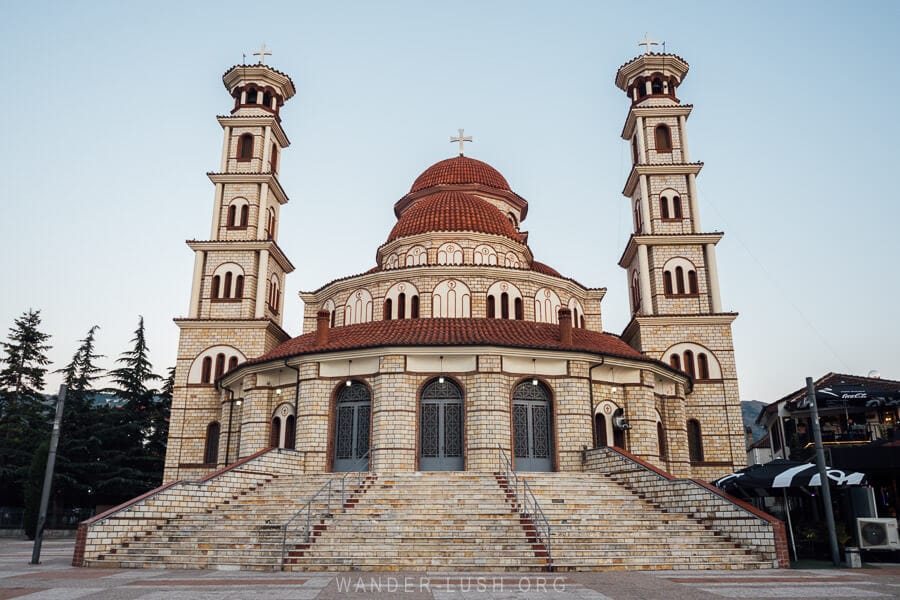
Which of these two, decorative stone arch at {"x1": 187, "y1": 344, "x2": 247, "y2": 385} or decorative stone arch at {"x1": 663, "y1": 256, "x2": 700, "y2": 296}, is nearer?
decorative stone arch at {"x1": 187, "y1": 344, "x2": 247, "y2": 385}

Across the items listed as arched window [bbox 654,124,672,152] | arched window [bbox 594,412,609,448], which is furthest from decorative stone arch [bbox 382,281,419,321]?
arched window [bbox 654,124,672,152]

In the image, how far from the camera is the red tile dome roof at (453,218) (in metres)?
32.4

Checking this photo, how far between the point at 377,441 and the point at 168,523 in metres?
7.22

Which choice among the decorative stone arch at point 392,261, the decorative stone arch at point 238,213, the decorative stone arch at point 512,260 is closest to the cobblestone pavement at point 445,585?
the decorative stone arch at point 512,260

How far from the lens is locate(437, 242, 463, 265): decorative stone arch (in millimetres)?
31153

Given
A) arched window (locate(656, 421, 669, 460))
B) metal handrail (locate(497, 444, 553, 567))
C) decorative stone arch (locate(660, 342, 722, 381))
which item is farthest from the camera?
decorative stone arch (locate(660, 342, 722, 381))

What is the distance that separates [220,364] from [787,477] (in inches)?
954

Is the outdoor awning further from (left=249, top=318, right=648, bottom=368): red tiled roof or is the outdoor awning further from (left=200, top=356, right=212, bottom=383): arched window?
(left=200, top=356, right=212, bottom=383): arched window

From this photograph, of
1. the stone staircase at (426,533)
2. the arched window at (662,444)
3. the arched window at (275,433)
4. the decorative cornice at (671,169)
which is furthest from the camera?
the decorative cornice at (671,169)

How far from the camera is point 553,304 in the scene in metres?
30.9

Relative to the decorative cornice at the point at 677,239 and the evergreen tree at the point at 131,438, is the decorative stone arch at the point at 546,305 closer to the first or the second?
the decorative cornice at the point at 677,239

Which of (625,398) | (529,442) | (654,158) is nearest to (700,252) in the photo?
(654,158)

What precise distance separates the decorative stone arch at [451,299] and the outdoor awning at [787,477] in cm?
1372

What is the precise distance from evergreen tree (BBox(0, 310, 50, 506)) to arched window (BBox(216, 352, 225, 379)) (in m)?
12.1
